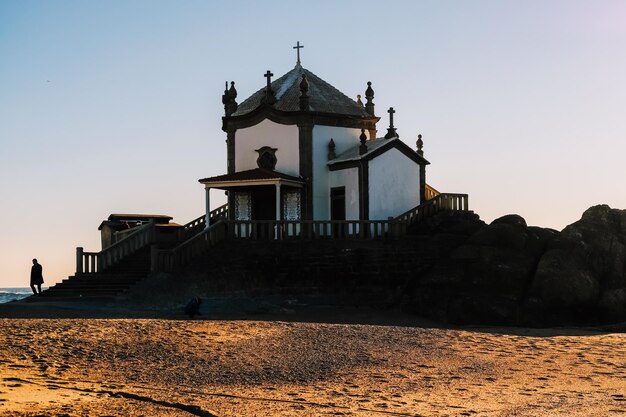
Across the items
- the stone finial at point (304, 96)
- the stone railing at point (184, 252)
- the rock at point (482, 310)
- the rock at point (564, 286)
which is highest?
the stone finial at point (304, 96)

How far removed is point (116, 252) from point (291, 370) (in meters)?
17.2

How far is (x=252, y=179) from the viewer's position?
1592 inches

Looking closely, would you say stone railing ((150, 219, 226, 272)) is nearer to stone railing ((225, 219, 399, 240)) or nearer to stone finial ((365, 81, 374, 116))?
stone railing ((225, 219, 399, 240))

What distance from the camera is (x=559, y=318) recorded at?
35.6m

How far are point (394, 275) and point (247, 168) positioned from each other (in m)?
8.85

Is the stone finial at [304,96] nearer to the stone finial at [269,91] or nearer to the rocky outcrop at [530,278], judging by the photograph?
the stone finial at [269,91]

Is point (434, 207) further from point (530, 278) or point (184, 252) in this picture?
point (184, 252)

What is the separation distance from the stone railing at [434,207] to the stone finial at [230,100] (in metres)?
Result: 9.19

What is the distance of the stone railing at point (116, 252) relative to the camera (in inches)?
1438

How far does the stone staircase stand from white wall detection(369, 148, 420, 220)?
999 centimetres

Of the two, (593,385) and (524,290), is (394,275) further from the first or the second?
(593,385)

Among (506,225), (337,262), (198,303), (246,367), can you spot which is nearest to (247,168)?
(337,262)

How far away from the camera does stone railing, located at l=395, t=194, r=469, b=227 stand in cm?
4091

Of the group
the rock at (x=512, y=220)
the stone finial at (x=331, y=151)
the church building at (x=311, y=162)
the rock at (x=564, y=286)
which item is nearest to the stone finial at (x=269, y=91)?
the church building at (x=311, y=162)
